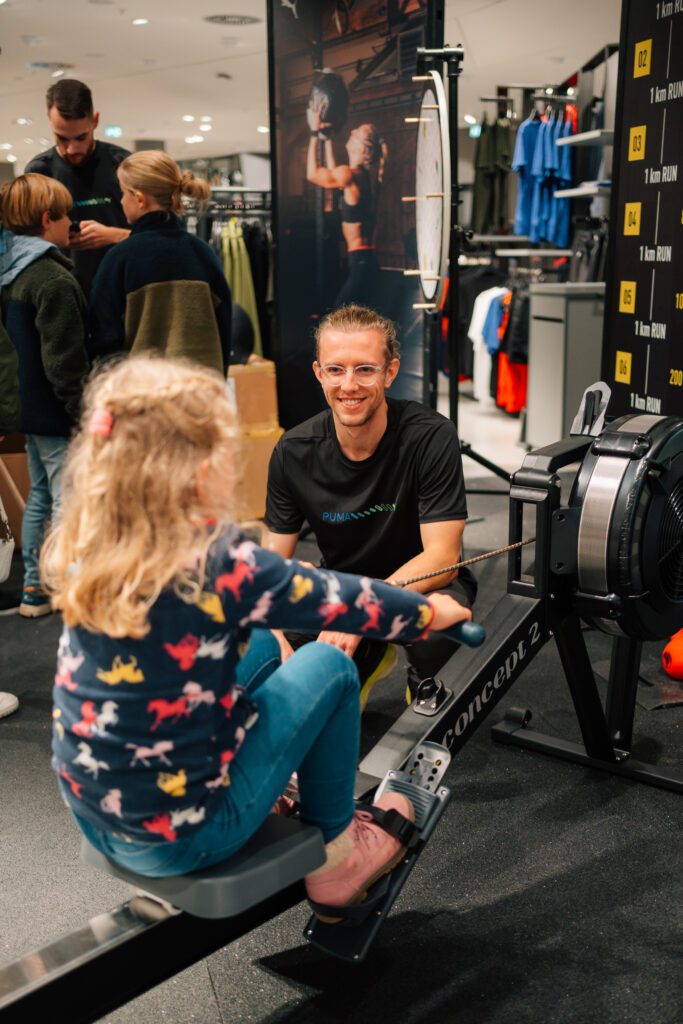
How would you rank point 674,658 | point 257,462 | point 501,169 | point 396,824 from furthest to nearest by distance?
point 501,169, point 257,462, point 674,658, point 396,824

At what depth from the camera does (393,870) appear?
1.65 meters

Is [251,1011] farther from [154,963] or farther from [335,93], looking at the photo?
[335,93]

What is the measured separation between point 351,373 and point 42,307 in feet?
5.22

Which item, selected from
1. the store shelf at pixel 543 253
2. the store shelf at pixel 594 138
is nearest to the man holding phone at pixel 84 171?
the store shelf at pixel 594 138

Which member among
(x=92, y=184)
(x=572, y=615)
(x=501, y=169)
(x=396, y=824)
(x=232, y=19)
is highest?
(x=232, y=19)

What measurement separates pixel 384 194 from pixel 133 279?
1424 mm

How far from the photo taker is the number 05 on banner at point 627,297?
3494 mm

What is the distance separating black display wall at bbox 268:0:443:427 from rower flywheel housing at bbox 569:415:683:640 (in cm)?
210

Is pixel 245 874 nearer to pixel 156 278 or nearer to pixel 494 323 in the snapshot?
pixel 156 278

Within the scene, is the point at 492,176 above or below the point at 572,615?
A: above

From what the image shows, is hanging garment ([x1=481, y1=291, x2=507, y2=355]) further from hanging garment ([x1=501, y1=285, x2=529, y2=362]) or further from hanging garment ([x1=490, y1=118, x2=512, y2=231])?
hanging garment ([x1=490, y1=118, x2=512, y2=231])

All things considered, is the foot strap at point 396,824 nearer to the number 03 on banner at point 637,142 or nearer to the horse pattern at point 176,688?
the horse pattern at point 176,688

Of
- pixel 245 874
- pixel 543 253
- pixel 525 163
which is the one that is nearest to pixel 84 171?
pixel 245 874

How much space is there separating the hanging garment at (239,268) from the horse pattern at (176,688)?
172 inches
